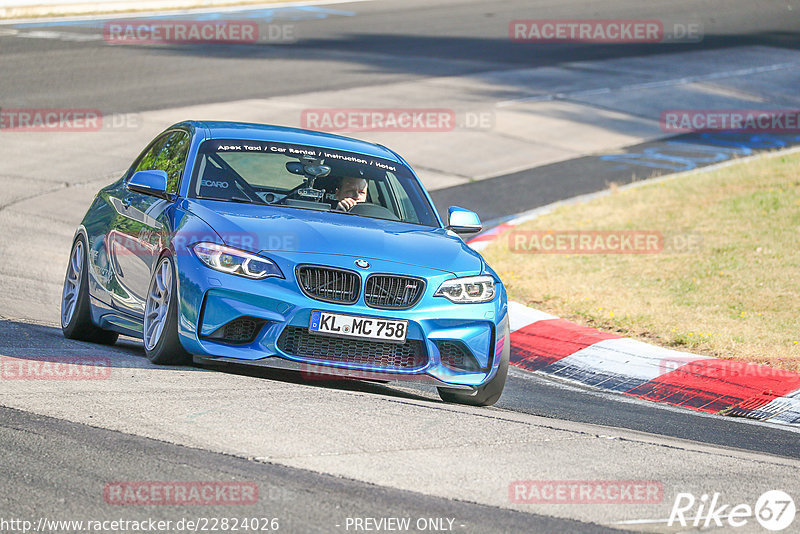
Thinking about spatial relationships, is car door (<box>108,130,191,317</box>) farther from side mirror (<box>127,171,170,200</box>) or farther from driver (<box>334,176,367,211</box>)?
driver (<box>334,176,367,211</box>)

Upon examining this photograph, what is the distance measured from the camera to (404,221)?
8.48 metres

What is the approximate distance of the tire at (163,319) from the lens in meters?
7.19

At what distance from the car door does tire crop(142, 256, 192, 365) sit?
19 centimetres

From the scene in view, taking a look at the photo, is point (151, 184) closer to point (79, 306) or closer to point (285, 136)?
point (285, 136)

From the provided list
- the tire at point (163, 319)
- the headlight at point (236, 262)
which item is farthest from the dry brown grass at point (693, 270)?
the tire at point (163, 319)

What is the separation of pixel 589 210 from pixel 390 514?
Answer: 11.8 metres

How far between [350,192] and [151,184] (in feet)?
4.57

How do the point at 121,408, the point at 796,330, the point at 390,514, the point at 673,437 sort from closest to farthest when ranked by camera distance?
the point at 390,514 → the point at 121,408 → the point at 673,437 → the point at 796,330

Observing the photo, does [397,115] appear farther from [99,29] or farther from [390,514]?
[390,514]

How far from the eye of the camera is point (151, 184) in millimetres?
7926

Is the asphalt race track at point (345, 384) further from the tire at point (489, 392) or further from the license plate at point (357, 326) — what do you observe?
the license plate at point (357, 326)

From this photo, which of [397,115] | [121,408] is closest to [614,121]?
[397,115]

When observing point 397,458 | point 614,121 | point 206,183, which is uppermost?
point 206,183

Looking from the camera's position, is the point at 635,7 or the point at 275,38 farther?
the point at 635,7
